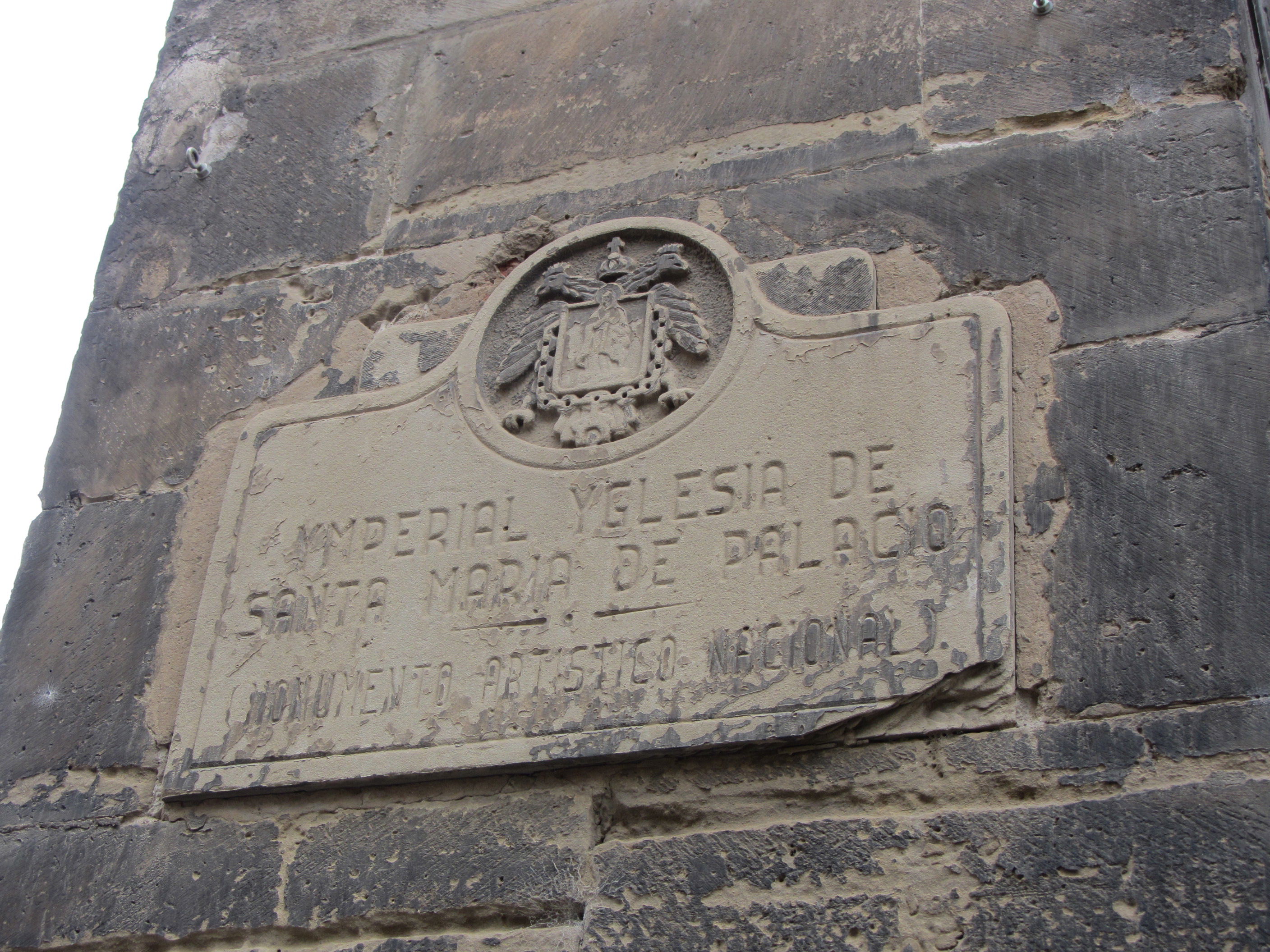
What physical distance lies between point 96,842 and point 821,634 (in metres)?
1.36

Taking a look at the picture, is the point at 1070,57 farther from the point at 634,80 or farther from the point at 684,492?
the point at 684,492

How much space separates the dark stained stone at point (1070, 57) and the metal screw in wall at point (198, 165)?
1.69m

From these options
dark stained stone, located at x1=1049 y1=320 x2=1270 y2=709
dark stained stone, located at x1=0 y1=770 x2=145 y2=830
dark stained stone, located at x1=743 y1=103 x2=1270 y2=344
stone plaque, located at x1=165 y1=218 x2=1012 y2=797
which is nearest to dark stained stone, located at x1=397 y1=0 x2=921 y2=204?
dark stained stone, located at x1=743 y1=103 x2=1270 y2=344

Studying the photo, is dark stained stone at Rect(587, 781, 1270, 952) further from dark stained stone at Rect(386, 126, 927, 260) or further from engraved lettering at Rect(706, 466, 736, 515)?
dark stained stone at Rect(386, 126, 927, 260)

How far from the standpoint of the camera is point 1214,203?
2.92 m

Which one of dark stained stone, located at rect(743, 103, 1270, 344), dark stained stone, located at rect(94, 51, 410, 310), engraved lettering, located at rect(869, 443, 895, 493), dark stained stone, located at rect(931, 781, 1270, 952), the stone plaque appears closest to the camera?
dark stained stone, located at rect(931, 781, 1270, 952)

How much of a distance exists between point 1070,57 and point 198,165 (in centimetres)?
201

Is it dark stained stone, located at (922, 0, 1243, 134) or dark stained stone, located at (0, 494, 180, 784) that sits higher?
dark stained stone, located at (922, 0, 1243, 134)

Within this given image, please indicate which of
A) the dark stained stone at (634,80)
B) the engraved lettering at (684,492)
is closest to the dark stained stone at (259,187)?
the dark stained stone at (634,80)

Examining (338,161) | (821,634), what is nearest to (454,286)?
(338,161)

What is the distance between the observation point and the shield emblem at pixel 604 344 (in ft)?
10.0

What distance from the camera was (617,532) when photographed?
2854 millimetres

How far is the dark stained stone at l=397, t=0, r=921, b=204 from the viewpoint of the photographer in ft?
11.3

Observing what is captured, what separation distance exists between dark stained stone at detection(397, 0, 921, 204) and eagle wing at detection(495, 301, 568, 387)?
1.58 ft
